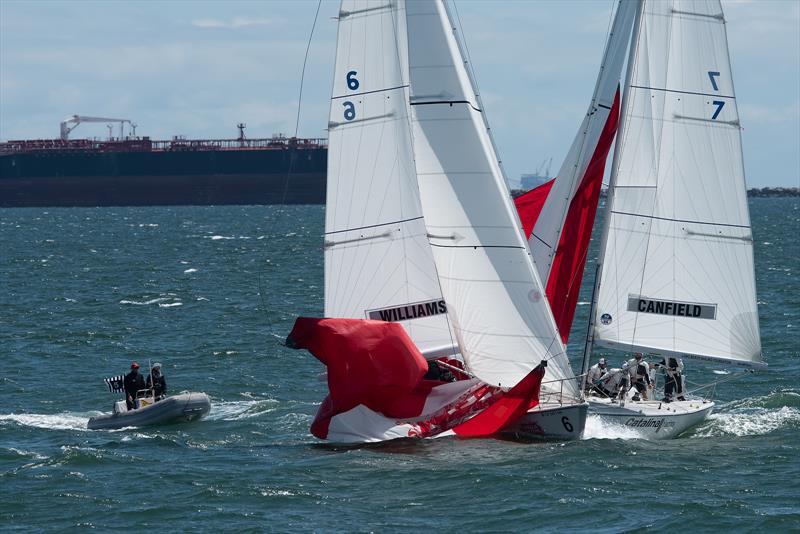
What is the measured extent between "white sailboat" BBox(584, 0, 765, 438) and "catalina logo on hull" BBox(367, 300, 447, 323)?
260cm

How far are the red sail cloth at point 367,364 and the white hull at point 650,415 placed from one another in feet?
9.23

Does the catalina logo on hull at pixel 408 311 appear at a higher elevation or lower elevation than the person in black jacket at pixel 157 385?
higher

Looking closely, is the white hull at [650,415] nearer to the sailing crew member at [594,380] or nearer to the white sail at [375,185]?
the sailing crew member at [594,380]

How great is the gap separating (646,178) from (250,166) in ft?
411

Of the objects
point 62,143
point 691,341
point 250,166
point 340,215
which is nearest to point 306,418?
point 340,215

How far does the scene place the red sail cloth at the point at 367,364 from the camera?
849 inches

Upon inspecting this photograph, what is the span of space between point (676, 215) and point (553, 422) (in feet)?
12.6

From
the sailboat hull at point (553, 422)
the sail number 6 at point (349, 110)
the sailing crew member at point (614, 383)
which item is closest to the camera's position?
the sailboat hull at point (553, 422)

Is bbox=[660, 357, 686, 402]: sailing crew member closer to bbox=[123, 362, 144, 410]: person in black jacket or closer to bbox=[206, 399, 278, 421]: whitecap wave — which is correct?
bbox=[206, 399, 278, 421]: whitecap wave

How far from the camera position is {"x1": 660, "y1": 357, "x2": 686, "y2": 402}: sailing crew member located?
23.2m

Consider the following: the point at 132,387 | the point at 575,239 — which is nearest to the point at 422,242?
the point at 575,239

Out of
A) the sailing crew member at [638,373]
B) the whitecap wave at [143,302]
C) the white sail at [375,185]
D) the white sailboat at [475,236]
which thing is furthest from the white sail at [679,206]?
the whitecap wave at [143,302]

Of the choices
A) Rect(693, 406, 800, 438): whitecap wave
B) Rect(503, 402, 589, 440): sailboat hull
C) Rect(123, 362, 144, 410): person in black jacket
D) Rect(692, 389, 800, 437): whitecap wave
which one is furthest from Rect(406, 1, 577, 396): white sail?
Rect(123, 362, 144, 410): person in black jacket

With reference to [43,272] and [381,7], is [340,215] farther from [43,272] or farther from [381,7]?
[43,272]
